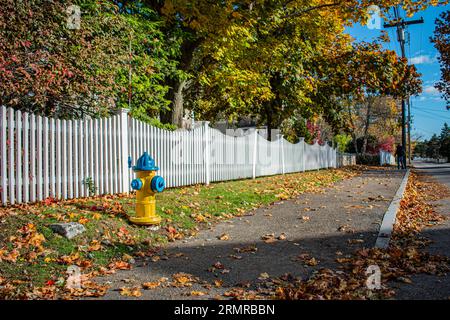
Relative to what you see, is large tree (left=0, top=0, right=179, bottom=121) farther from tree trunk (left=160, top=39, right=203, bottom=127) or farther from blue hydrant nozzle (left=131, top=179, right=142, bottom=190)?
blue hydrant nozzle (left=131, top=179, right=142, bottom=190)

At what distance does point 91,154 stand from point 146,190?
2326 mm

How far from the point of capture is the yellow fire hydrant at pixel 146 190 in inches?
238

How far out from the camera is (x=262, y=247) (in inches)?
217

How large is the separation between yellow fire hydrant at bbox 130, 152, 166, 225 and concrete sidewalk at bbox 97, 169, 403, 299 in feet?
2.18

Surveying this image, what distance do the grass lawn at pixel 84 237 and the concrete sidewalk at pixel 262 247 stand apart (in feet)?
1.08

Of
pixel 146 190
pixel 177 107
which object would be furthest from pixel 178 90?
pixel 146 190

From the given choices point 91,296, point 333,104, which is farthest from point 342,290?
point 333,104

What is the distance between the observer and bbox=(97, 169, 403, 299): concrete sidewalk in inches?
166

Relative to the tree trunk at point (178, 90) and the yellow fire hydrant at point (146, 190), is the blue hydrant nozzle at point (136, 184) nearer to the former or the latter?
the yellow fire hydrant at point (146, 190)

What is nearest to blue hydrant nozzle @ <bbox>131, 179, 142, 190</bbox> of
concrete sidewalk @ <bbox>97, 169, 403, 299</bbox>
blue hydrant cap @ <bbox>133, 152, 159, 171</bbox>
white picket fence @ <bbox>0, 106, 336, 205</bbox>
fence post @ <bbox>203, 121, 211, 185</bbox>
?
blue hydrant cap @ <bbox>133, 152, 159, 171</bbox>

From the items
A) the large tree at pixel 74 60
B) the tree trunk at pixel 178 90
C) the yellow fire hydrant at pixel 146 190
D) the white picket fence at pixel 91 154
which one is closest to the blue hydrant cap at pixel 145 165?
the yellow fire hydrant at pixel 146 190

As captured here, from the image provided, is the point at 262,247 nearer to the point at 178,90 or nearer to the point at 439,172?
the point at 178,90

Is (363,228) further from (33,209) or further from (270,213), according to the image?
(33,209)
